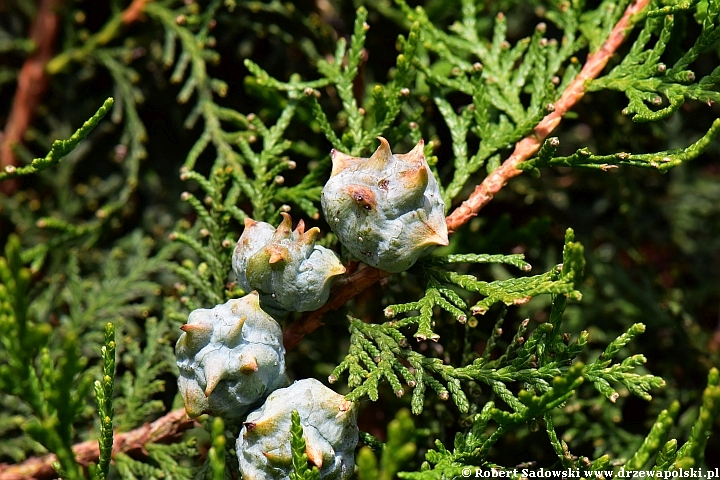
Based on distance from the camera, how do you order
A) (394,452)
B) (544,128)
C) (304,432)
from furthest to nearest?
(544,128) < (304,432) < (394,452)

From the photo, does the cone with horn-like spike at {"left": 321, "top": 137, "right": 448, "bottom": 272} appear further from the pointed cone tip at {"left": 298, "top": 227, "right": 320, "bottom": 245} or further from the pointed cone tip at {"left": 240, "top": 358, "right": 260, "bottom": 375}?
the pointed cone tip at {"left": 240, "top": 358, "right": 260, "bottom": 375}

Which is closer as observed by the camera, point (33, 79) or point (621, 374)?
point (621, 374)

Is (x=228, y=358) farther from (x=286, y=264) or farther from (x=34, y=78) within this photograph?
(x=34, y=78)

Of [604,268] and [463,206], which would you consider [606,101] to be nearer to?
[604,268]

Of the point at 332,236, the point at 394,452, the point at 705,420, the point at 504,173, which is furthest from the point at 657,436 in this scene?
the point at 332,236

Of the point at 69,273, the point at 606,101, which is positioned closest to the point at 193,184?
the point at 69,273

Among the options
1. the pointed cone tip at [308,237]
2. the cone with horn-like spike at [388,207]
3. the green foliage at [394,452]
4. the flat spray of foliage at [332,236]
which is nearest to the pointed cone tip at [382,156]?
the cone with horn-like spike at [388,207]

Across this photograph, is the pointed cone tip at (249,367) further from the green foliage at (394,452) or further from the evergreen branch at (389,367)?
the green foliage at (394,452)
